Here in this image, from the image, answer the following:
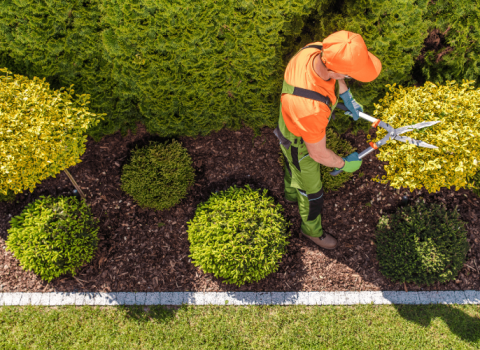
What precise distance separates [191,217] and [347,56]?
3.54 metres

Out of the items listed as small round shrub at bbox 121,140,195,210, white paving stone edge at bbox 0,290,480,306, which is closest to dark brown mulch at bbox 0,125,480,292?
white paving stone edge at bbox 0,290,480,306

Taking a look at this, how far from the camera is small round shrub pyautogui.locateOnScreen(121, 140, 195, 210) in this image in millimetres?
4695

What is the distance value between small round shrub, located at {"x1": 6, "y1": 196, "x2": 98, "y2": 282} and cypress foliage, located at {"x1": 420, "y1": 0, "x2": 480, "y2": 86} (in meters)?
5.71

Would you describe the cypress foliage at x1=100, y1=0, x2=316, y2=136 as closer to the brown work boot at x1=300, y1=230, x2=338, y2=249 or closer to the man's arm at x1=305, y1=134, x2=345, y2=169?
the man's arm at x1=305, y1=134, x2=345, y2=169

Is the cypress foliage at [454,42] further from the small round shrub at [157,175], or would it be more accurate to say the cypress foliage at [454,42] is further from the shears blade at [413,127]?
the small round shrub at [157,175]

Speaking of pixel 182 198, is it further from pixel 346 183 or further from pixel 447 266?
pixel 447 266

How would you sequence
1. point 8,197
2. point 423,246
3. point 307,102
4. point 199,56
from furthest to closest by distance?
1. point 8,197
2. point 423,246
3. point 199,56
4. point 307,102

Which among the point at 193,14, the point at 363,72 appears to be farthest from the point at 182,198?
the point at 363,72

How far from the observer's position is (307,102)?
10.6 ft

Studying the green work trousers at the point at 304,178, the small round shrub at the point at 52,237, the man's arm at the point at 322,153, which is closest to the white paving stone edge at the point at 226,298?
the small round shrub at the point at 52,237

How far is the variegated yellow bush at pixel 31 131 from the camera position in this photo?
3.67 m

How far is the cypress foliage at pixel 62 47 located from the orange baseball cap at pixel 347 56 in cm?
284

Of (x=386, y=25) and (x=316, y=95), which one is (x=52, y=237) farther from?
(x=386, y=25)

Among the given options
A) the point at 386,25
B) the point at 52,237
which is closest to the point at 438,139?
the point at 386,25
